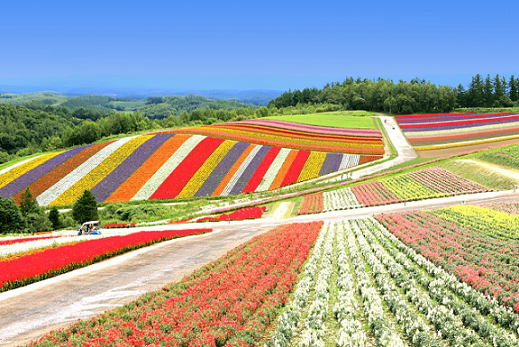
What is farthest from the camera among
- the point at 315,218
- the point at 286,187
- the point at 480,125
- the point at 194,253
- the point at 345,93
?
the point at 345,93

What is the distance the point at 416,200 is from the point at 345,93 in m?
125

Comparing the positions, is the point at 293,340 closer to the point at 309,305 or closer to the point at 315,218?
the point at 309,305

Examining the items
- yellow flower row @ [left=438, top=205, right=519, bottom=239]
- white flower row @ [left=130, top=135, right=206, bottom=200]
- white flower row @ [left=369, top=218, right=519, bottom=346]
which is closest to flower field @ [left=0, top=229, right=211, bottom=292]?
white flower row @ [left=369, top=218, right=519, bottom=346]

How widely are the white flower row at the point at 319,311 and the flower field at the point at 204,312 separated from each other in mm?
1263

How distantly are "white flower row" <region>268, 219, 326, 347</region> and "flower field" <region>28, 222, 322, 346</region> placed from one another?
19.2 inches

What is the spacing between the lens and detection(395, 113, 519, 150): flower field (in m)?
79.3

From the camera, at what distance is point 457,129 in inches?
3533

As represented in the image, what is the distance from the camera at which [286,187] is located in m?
57.8

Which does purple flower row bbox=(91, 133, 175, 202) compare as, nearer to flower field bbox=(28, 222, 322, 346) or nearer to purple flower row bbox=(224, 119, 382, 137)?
purple flower row bbox=(224, 119, 382, 137)

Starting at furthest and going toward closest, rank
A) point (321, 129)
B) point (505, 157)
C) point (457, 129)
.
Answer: point (321, 129) < point (457, 129) < point (505, 157)

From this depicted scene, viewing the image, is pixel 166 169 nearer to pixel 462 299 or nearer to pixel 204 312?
pixel 204 312

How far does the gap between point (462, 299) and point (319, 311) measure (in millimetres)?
5905

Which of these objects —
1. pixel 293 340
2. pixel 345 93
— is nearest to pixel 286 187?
pixel 293 340

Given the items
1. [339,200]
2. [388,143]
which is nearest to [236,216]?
[339,200]
